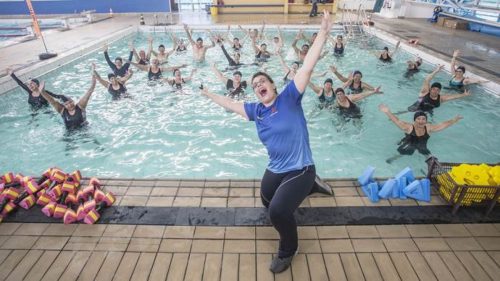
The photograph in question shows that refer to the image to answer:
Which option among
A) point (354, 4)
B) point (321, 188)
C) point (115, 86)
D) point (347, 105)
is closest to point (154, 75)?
point (115, 86)

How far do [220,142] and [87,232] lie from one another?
3820mm

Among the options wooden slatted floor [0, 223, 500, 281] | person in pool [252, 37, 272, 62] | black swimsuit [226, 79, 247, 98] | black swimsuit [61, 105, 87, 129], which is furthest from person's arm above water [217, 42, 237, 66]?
wooden slatted floor [0, 223, 500, 281]

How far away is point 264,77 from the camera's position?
3012 millimetres

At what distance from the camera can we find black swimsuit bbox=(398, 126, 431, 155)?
6082mm

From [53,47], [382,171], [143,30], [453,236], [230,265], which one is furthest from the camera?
[143,30]

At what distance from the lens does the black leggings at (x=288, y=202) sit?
9.41 feet

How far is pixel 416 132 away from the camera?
6.04 m

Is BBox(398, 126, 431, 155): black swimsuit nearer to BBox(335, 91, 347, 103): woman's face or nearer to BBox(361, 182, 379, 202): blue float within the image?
BBox(335, 91, 347, 103): woman's face

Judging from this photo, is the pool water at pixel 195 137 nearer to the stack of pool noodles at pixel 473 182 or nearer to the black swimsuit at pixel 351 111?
the black swimsuit at pixel 351 111

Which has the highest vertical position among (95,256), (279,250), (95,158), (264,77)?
(264,77)

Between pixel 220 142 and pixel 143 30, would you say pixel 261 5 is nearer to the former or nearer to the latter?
pixel 143 30

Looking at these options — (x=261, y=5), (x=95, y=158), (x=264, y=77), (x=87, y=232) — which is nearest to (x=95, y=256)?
(x=87, y=232)

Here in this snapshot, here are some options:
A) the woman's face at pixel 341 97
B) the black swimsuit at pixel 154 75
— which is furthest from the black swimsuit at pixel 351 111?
the black swimsuit at pixel 154 75

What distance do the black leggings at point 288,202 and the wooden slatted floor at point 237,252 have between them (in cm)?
34
